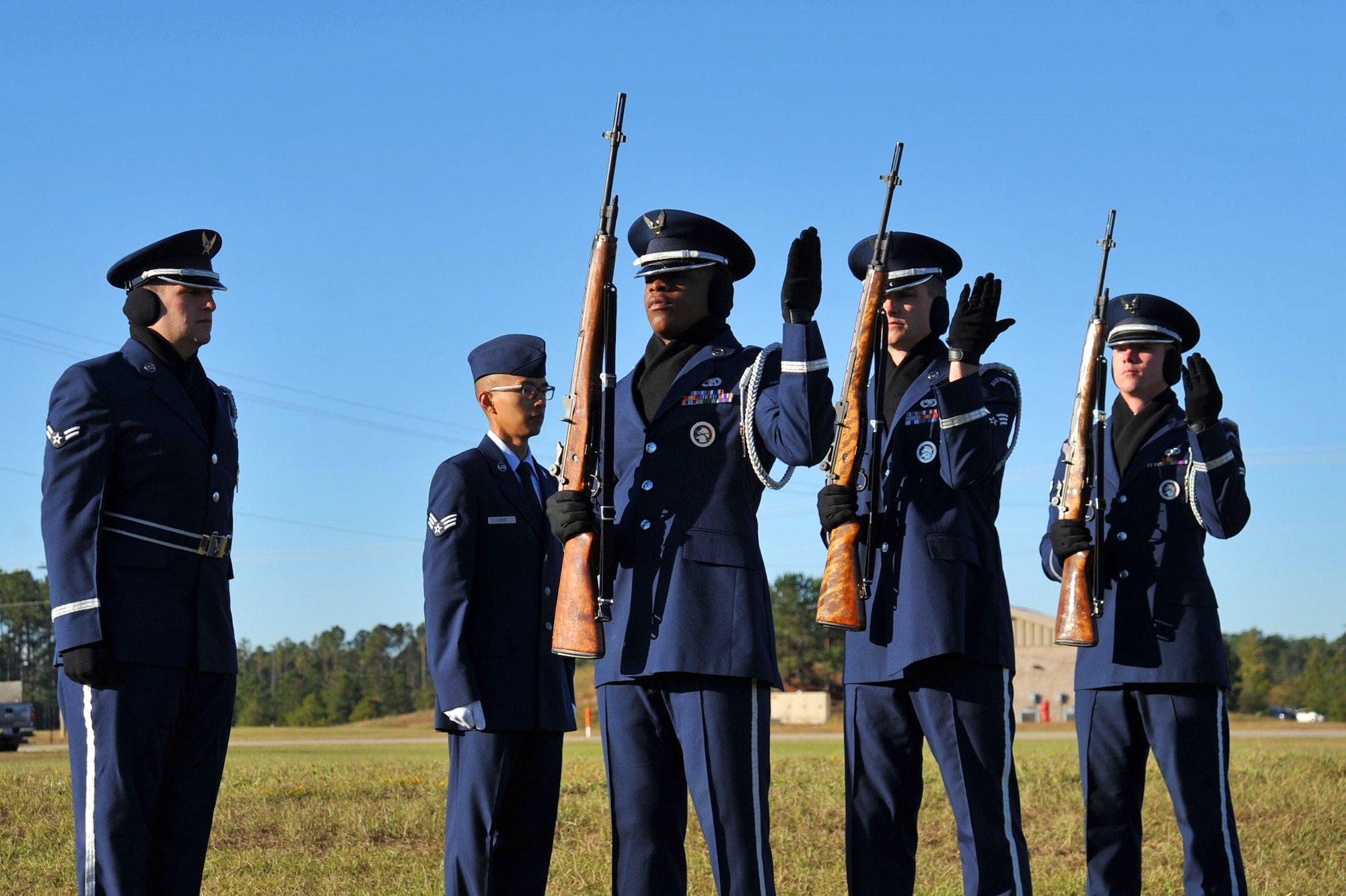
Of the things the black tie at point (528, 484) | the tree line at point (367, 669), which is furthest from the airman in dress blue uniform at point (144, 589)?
the tree line at point (367, 669)

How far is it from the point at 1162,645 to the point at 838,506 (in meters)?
2.10

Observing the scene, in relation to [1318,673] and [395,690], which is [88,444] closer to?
[395,690]

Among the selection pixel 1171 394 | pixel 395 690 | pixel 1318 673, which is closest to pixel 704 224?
pixel 1171 394

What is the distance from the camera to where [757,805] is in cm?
522

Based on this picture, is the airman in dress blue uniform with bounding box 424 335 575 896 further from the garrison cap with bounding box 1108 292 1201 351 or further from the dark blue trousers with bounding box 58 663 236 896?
the garrison cap with bounding box 1108 292 1201 351

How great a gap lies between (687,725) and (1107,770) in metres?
2.83

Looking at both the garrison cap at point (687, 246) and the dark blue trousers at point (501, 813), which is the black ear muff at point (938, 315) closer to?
the garrison cap at point (687, 246)

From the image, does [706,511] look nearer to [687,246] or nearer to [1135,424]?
[687,246]

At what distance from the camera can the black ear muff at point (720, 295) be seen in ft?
18.7

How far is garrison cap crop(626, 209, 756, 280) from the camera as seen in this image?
566cm

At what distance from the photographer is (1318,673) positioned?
9856cm

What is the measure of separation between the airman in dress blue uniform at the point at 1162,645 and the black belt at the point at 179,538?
13.1 ft

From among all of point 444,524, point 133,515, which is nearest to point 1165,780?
point 444,524

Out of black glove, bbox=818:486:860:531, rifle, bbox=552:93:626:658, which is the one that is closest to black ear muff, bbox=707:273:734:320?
rifle, bbox=552:93:626:658
